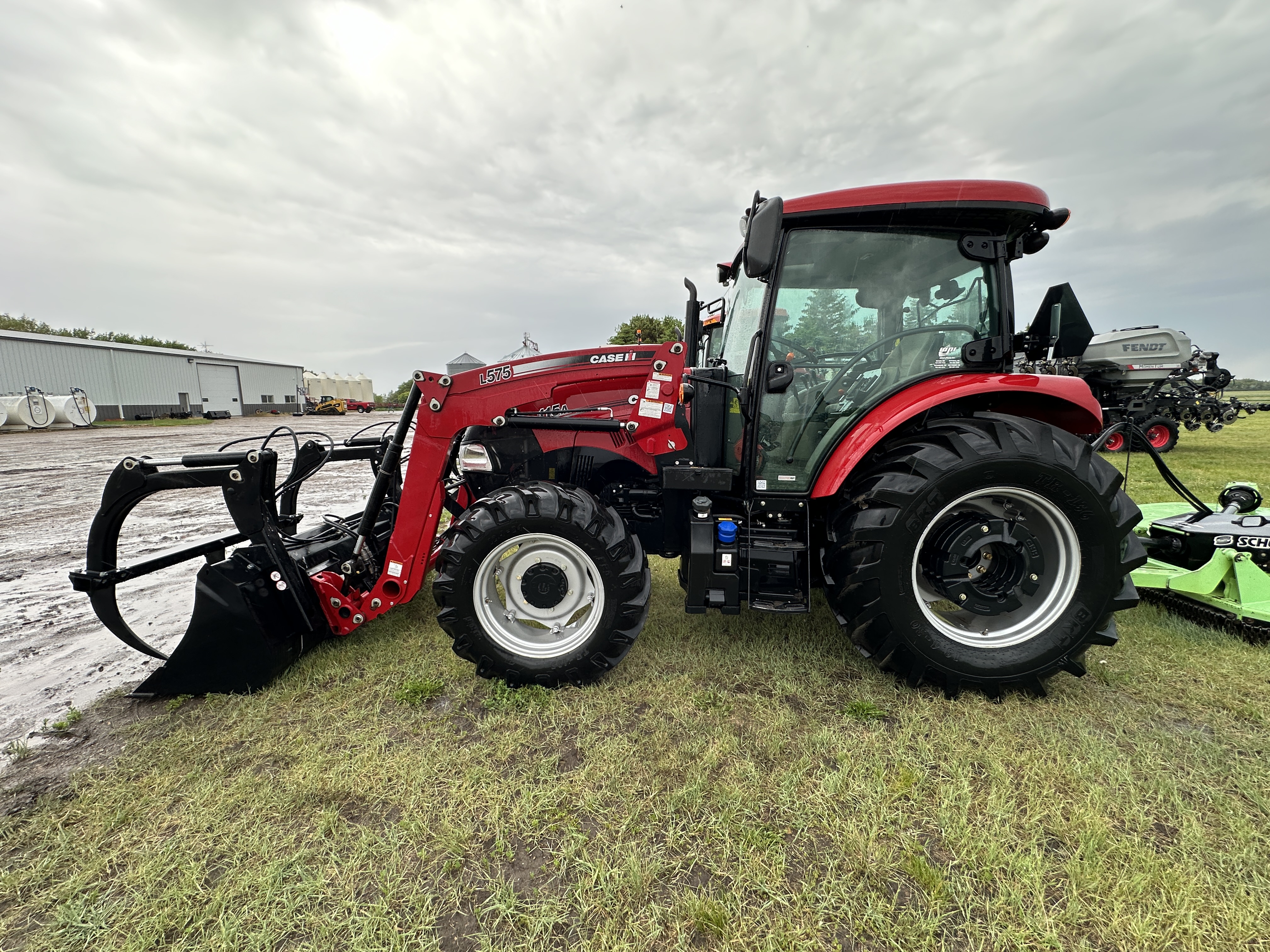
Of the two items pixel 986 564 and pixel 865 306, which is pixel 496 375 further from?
pixel 986 564

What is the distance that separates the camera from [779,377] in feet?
8.82

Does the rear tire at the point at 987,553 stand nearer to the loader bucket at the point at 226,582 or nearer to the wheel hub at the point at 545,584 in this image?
the wheel hub at the point at 545,584

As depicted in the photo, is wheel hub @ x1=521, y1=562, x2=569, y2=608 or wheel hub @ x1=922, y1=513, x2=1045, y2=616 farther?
wheel hub @ x1=521, y1=562, x2=569, y2=608

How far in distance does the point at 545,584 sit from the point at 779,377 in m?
1.61

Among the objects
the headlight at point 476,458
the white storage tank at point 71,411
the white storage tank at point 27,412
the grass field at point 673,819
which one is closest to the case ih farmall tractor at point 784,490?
the headlight at point 476,458

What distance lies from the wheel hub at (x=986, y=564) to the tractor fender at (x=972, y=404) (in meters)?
0.55

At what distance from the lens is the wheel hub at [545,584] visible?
2.65m

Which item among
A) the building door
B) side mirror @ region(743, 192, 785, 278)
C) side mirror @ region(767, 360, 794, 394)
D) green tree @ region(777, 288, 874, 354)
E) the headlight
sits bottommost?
the headlight

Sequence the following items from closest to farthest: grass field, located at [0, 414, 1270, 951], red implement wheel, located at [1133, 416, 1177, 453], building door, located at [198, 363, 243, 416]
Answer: grass field, located at [0, 414, 1270, 951]
red implement wheel, located at [1133, 416, 1177, 453]
building door, located at [198, 363, 243, 416]

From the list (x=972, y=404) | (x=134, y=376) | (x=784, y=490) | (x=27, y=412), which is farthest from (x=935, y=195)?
(x=134, y=376)

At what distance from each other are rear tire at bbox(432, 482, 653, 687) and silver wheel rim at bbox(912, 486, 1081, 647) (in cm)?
138

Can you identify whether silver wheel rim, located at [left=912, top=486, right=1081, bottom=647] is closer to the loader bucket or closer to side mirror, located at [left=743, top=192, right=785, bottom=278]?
side mirror, located at [left=743, top=192, right=785, bottom=278]

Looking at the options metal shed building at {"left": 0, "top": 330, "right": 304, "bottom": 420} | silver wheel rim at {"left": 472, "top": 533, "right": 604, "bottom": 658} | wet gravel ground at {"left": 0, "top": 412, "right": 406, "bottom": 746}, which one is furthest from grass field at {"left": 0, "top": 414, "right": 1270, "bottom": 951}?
metal shed building at {"left": 0, "top": 330, "right": 304, "bottom": 420}

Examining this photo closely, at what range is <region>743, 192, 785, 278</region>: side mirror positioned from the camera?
2.28 meters
